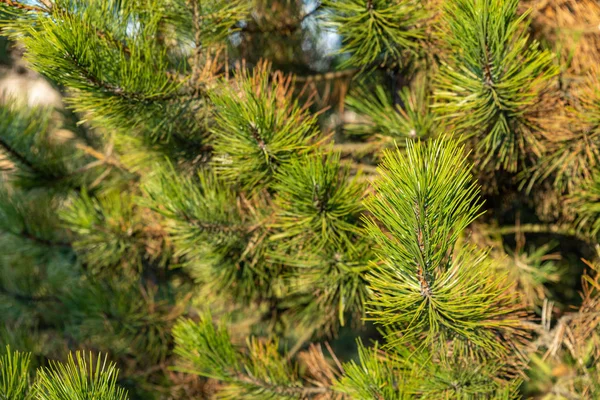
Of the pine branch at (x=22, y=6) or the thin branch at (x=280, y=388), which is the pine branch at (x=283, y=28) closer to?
the pine branch at (x=22, y=6)

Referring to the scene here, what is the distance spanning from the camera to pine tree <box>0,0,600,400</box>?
71cm

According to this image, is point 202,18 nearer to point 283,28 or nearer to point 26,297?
point 283,28

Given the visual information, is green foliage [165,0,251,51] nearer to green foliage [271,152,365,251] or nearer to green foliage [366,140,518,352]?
green foliage [271,152,365,251]

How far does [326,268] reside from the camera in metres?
0.92

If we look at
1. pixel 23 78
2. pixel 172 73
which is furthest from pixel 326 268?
pixel 23 78

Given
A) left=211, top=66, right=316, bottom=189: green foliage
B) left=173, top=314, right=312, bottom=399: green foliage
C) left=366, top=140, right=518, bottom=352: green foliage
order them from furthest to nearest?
1. left=173, top=314, right=312, bottom=399: green foliage
2. left=211, top=66, right=316, bottom=189: green foliage
3. left=366, top=140, right=518, bottom=352: green foliage

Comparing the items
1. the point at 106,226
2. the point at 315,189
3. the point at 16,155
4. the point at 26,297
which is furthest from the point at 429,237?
the point at 26,297

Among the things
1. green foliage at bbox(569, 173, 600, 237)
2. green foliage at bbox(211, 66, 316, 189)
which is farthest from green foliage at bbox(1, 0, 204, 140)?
green foliage at bbox(569, 173, 600, 237)

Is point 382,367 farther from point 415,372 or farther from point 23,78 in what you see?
point 23,78

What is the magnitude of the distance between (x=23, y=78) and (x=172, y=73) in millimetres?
1470

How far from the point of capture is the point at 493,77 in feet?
A: 2.63

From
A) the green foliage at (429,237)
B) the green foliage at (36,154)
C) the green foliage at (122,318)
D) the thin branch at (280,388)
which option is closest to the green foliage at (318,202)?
the green foliage at (429,237)

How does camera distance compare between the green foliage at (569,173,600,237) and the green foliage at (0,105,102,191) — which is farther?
the green foliage at (0,105,102,191)

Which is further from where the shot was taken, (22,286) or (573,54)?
(22,286)
